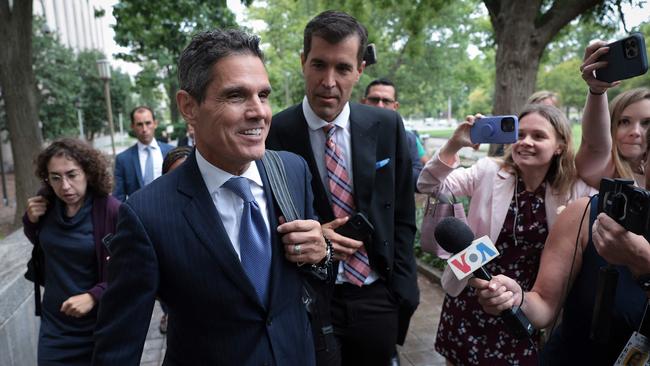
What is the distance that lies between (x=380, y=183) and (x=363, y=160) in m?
0.16

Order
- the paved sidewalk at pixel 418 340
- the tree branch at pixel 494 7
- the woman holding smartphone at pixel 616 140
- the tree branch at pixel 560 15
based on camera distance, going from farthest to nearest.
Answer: the tree branch at pixel 494 7
the tree branch at pixel 560 15
the paved sidewalk at pixel 418 340
the woman holding smartphone at pixel 616 140

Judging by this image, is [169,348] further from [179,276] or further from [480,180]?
[480,180]

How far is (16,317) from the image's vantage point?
2.94 meters

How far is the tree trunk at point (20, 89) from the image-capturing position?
290 inches

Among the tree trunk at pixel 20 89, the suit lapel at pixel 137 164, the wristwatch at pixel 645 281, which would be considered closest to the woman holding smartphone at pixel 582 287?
the wristwatch at pixel 645 281

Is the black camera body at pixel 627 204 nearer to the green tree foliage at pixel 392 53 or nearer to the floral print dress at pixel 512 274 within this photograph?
the floral print dress at pixel 512 274

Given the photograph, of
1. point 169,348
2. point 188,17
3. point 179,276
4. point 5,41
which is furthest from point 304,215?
point 188,17

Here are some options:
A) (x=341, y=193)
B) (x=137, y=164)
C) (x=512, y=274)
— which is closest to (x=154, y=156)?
(x=137, y=164)

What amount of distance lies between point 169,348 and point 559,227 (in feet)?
5.01

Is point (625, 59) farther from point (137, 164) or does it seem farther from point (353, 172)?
point (137, 164)

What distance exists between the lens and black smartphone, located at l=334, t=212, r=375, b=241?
1.87 metres

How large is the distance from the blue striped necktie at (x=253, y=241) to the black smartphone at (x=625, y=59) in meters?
1.40

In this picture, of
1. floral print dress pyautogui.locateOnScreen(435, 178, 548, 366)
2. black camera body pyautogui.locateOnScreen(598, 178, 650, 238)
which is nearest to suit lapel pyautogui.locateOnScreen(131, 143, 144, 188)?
floral print dress pyautogui.locateOnScreen(435, 178, 548, 366)

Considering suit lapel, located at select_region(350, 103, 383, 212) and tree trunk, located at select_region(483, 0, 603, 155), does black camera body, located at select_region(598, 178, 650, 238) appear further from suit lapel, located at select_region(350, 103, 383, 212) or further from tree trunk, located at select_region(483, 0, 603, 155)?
tree trunk, located at select_region(483, 0, 603, 155)
